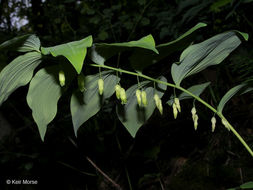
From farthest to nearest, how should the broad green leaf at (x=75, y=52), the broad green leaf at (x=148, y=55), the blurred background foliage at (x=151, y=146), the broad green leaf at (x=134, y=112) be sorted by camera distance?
the blurred background foliage at (x=151, y=146) → the broad green leaf at (x=134, y=112) → the broad green leaf at (x=148, y=55) → the broad green leaf at (x=75, y=52)

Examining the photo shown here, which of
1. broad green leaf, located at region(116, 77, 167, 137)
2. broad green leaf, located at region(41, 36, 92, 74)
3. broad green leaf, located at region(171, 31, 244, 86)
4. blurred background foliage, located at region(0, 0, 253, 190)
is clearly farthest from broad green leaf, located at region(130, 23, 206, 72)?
blurred background foliage, located at region(0, 0, 253, 190)

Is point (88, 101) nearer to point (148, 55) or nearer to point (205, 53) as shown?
point (148, 55)

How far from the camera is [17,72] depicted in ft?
2.64

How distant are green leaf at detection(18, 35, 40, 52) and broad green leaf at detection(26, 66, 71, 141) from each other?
0.47 feet

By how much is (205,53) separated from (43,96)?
681 mm

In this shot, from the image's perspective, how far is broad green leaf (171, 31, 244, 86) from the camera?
821 millimetres

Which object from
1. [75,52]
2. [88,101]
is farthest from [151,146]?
[75,52]

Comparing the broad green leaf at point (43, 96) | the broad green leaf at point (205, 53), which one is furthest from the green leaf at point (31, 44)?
the broad green leaf at point (205, 53)

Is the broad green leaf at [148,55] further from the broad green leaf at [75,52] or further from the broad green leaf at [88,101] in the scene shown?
the broad green leaf at [75,52]

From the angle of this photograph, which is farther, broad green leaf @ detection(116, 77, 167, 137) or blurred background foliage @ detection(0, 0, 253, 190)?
blurred background foliage @ detection(0, 0, 253, 190)

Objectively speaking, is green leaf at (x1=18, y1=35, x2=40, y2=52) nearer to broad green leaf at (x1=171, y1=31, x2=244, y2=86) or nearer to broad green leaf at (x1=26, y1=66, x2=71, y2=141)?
broad green leaf at (x1=26, y1=66, x2=71, y2=141)

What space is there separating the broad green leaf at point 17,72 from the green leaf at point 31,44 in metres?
0.02

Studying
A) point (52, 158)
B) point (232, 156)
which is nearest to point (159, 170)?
point (232, 156)

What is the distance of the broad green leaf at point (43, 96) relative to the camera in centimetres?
89
